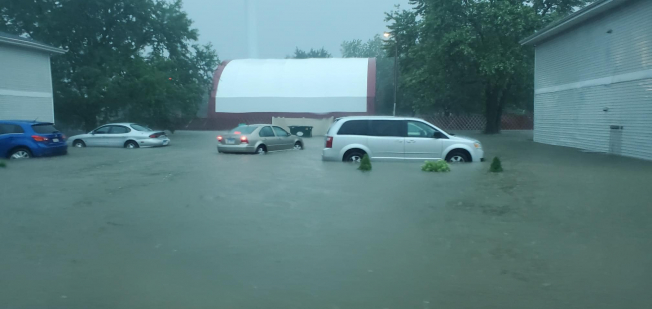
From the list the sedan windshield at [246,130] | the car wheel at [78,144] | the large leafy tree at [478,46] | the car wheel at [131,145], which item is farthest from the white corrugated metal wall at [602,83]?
the car wheel at [78,144]

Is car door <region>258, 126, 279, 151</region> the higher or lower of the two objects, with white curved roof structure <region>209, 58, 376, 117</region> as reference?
lower

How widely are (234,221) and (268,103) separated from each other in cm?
4591

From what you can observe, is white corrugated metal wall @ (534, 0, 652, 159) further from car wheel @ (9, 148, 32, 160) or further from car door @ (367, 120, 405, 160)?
car wheel @ (9, 148, 32, 160)

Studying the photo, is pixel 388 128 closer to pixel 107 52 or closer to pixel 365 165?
pixel 365 165

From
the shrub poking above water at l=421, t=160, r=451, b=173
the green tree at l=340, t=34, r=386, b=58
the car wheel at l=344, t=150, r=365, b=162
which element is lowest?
the shrub poking above water at l=421, t=160, r=451, b=173

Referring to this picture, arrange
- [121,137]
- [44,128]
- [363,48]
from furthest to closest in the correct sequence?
[363,48] → [121,137] → [44,128]

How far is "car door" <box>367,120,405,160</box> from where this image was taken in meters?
16.6

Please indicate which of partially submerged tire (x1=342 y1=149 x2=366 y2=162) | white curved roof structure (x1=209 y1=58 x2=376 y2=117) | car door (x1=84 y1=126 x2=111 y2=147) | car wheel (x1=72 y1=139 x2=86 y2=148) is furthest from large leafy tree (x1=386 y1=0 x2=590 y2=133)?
car wheel (x1=72 y1=139 x2=86 y2=148)

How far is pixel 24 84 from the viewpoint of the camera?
2603 centimetres

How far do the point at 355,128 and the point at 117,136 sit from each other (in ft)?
47.1

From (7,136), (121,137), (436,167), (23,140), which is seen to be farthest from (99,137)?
(436,167)

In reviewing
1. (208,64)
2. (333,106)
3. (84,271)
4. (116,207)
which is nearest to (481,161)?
(116,207)

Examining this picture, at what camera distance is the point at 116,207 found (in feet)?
32.3

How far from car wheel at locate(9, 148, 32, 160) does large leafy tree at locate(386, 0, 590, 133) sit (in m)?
24.2
